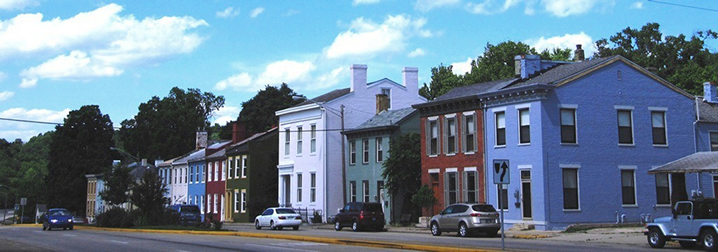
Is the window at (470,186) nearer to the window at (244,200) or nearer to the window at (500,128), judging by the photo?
the window at (500,128)

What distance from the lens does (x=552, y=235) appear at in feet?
106

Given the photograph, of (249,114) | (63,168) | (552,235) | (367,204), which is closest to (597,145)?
(552,235)

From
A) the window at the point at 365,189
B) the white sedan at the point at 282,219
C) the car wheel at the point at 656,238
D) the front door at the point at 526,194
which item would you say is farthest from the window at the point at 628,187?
the window at the point at 365,189

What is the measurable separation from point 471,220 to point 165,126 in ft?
253

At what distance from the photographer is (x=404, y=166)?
46656 millimetres

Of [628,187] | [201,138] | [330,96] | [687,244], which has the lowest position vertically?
[687,244]

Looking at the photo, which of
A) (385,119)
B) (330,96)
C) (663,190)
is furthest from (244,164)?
(663,190)

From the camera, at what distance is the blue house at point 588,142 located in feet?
119

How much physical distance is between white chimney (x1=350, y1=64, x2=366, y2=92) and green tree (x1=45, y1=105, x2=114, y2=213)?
51.5 meters

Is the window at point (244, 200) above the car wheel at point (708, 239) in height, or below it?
above

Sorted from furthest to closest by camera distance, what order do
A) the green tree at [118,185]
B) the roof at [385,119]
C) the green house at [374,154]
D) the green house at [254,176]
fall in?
1. the green house at [254,176]
2. the green tree at [118,185]
3. the roof at [385,119]
4. the green house at [374,154]

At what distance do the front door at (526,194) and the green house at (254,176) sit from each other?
2889cm

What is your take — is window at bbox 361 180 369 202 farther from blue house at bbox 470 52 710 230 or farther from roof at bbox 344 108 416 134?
blue house at bbox 470 52 710 230

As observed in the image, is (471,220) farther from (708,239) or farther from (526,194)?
(708,239)
